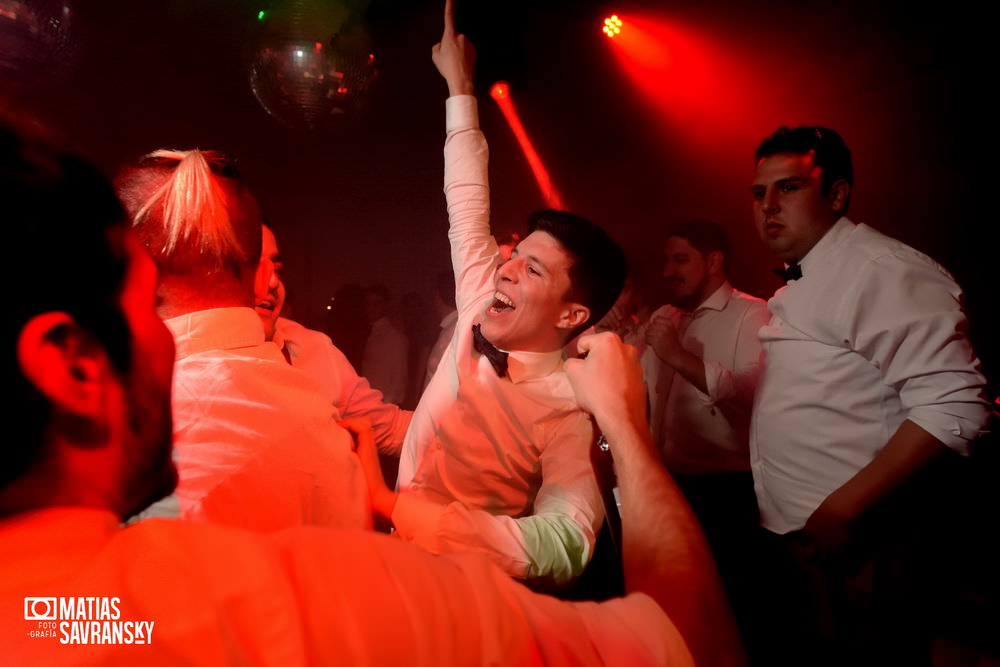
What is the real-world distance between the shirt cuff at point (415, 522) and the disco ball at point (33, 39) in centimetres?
162

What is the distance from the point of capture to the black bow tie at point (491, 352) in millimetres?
1601

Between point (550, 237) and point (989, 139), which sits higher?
point (989, 139)

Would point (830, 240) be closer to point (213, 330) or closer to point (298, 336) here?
point (213, 330)

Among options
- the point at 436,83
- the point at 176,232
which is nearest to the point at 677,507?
the point at 176,232

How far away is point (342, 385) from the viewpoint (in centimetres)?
205

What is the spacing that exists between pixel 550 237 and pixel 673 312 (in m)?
1.41

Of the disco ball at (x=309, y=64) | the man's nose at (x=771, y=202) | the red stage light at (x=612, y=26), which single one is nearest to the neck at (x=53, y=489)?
the disco ball at (x=309, y=64)

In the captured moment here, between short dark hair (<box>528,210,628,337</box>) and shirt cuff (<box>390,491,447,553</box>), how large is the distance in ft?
2.45

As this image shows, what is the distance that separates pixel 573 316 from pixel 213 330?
1020 mm

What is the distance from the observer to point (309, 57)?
157 centimetres

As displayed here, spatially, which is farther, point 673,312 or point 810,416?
point 673,312

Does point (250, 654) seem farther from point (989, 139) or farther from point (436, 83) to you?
point (989, 139)

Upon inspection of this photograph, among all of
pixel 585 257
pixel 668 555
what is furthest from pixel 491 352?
pixel 668 555

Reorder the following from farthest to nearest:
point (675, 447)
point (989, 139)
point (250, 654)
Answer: point (989, 139) < point (675, 447) < point (250, 654)
